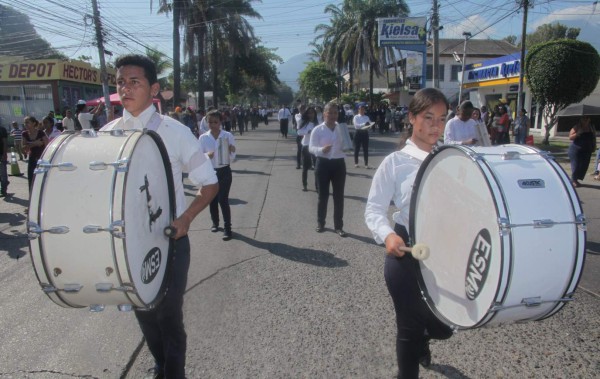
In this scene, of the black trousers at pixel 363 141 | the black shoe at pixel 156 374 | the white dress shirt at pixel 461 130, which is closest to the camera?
the black shoe at pixel 156 374

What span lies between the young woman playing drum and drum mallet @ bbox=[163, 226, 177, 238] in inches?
40.5

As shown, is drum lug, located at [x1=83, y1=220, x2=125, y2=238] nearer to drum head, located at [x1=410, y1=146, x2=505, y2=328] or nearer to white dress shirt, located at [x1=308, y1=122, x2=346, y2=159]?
drum head, located at [x1=410, y1=146, x2=505, y2=328]

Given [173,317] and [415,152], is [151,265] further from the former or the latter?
[415,152]

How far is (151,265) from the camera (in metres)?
2.21

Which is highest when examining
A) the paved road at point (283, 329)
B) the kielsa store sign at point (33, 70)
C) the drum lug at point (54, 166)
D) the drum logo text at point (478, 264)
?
the kielsa store sign at point (33, 70)

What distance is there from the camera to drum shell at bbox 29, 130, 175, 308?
1954 millimetres

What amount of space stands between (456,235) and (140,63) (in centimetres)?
195

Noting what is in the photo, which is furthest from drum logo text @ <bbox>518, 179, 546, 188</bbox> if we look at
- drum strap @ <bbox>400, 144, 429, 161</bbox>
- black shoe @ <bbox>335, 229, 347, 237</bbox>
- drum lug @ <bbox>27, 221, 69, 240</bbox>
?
black shoe @ <bbox>335, 229, 347, 237</bbox>

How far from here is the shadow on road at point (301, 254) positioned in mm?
5130

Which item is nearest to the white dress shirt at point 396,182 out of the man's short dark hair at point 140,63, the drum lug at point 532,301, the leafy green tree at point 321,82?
the drum lug at point 532,301

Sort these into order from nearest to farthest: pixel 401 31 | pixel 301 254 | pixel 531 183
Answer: pixel 531 183 → pixel 301 254 → pixel 401 31

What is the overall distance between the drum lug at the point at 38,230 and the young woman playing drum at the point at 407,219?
1.48 m

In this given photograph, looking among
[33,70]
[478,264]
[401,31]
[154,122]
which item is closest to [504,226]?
[478,264]

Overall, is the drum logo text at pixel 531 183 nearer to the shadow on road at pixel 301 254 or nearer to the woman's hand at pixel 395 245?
the woman's hand at pixel 395 245
